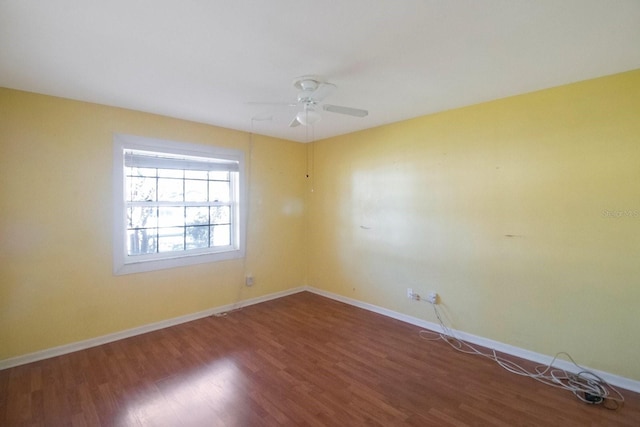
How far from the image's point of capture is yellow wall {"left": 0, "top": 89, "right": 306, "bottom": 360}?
2.46 metres

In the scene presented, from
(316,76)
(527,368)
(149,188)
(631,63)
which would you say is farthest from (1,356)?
(631,63)

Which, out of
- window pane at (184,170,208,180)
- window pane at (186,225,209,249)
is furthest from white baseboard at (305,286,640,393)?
window pane at (184,170,208,180)

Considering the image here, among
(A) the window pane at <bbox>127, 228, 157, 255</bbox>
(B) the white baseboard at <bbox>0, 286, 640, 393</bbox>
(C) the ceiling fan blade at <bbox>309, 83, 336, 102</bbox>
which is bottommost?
(B) the white baseboard at <bbox>0, 286, 640, 393</bbox>

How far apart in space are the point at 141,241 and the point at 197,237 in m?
0.64

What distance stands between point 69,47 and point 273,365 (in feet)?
9.24

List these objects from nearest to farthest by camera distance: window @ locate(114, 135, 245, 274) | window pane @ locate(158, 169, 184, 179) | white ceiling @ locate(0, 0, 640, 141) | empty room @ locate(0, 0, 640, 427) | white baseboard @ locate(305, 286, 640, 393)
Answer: white ceiling @ locate(0, 0, 640, 141), empty room @ locate(0, 0, 640, 427), white baseboard @ locate(305, 286, 640, 393), window @ locate(114, 135, 245, 274), window pane @ locate(158, 169, 184, 179)

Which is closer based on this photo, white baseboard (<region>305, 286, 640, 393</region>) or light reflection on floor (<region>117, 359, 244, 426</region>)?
light reflection on floor (<region>117, 359, 244, 426</region>)

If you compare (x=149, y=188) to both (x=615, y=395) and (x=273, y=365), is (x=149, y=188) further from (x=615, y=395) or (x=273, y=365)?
(x=615, y=395)

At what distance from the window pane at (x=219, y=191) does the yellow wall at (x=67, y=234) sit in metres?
0.59

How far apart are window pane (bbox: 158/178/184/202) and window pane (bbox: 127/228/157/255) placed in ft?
1.33

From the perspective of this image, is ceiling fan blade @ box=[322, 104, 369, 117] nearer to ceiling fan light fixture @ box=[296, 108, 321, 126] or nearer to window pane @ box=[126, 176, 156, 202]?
ceiling fan light fixture @ box=[296, 108, 321, 126]

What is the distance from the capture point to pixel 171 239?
3.49 m

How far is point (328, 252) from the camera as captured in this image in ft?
14.6

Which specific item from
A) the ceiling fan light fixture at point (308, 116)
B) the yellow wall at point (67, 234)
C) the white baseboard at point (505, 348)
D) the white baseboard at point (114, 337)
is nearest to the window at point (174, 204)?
the yellow wall at point (67, 234)
